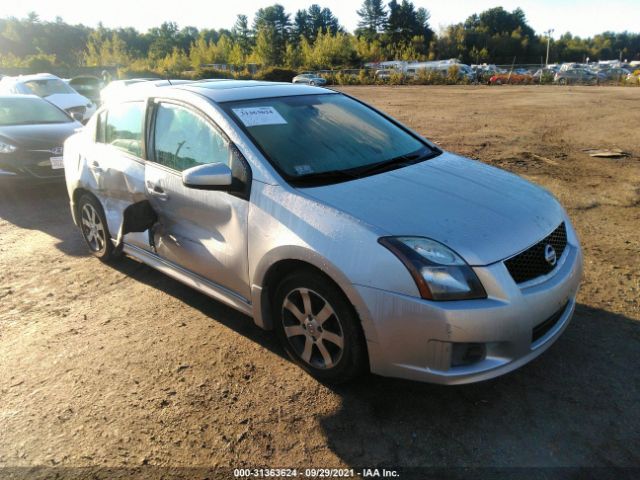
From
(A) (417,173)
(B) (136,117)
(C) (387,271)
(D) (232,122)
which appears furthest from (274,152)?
(B) (136,117)

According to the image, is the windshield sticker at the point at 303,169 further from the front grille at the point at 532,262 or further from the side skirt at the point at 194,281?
the front grille at the point at 532,262

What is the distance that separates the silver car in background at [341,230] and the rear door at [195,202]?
0.04 feet

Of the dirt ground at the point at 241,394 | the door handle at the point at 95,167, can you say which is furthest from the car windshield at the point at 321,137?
the door handle at the point at 95,167

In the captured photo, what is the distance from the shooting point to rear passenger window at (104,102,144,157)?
12.6 ft

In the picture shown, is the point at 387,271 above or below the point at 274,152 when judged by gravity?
below

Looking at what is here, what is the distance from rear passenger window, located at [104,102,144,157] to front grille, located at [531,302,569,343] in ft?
9.64

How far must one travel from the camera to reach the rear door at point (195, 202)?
304 centimetres

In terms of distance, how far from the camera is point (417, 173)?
3154mm

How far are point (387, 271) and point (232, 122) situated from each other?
1442mm

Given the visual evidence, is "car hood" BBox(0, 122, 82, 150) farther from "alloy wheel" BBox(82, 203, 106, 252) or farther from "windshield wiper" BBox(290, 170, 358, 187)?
"windshield wiper" BBox(290, 170, 358, 187)

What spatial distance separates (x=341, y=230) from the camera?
2.51m

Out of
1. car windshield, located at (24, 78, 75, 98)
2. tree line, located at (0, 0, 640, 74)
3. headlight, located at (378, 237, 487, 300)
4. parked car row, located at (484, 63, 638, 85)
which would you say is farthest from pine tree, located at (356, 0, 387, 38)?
headlight, located at (378, 237, 487, 300)

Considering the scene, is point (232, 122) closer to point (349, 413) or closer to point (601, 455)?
point (349, 413)

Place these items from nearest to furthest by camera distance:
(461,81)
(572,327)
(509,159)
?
(572,327) → (509,159) → (461,81)
